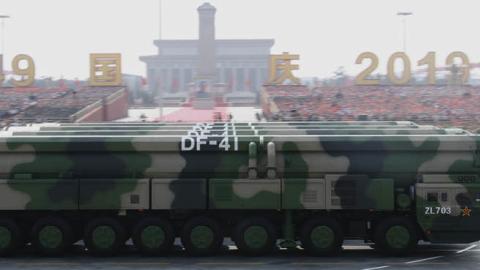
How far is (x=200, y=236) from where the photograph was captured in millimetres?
15125

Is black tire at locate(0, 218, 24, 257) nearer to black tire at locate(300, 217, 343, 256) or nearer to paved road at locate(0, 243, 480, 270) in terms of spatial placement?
paved road at locate(0, 243, 480, 270)

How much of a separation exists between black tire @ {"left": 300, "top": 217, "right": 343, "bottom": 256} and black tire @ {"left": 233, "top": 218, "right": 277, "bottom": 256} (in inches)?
29.4

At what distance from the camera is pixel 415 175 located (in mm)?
15195

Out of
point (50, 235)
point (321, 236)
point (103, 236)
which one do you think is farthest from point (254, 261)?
point (50, 235)

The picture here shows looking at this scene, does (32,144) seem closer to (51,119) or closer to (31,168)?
(31,168)

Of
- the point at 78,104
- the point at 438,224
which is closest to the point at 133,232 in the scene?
the point at 438,224

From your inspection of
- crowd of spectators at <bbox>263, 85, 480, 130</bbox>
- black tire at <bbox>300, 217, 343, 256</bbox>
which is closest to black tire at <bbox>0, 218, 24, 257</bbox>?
black tire at <bbox>300, 217, 343, 256</bbox>

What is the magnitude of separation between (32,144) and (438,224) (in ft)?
28.7

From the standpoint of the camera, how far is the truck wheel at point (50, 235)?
49.6ft

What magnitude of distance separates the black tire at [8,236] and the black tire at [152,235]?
2.51 metres

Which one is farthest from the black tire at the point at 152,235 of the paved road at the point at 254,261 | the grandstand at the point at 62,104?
the grandstand at the point at 62,104

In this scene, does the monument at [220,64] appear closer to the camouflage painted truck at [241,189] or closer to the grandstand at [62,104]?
the grandstand at [62,104]

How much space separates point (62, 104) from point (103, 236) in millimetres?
39244

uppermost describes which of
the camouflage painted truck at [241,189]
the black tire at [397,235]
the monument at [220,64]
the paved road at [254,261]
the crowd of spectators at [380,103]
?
the monument at [220,64]
